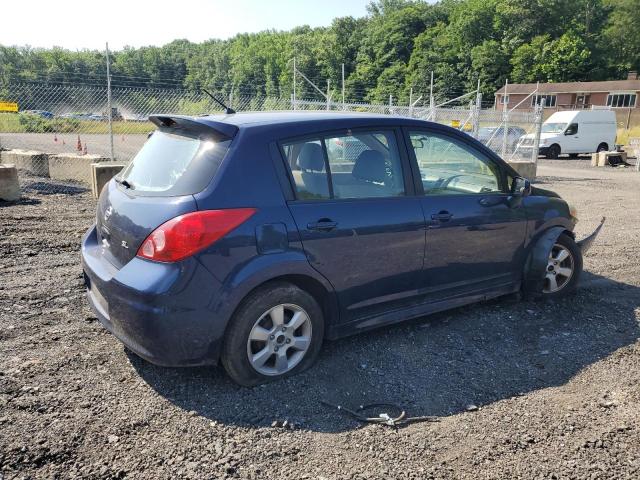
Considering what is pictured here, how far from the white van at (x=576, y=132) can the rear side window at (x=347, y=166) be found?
946 inches

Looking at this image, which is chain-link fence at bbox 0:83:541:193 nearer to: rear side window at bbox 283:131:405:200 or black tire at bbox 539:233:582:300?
rear side window at bbox 283:131:405:200

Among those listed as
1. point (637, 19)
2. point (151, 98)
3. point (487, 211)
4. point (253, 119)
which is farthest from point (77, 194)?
point (637, 19)

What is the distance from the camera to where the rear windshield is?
320cm

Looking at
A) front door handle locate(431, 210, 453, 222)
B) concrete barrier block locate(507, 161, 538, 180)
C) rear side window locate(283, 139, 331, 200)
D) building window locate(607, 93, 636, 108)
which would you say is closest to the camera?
rear side window locate(283, 139, 331, 200)

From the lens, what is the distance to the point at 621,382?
11.7 ft

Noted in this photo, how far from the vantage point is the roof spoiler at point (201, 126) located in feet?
10.9

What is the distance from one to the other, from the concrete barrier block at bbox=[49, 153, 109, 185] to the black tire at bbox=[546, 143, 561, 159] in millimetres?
21602

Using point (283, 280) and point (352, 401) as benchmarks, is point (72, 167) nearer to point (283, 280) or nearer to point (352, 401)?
point (283, 280)

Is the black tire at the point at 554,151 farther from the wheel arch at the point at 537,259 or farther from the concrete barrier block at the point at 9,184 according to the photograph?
the concrete barrier block at the point at 9,184

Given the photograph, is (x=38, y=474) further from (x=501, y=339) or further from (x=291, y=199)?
(x=501, y=339)

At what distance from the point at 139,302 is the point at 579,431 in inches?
103

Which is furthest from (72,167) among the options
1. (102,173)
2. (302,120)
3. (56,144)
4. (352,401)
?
(56,144)

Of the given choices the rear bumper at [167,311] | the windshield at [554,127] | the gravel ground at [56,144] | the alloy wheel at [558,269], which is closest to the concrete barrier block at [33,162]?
the gravel ground at [56,144]

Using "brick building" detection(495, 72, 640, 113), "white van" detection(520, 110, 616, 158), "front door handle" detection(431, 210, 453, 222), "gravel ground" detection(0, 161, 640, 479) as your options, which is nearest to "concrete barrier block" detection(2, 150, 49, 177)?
"gravel ground" detection(0, 161, 640, 479)
